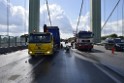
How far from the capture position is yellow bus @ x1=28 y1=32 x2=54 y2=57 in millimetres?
26484

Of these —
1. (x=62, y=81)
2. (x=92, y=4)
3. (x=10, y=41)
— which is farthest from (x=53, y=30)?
(x=62, y=81)

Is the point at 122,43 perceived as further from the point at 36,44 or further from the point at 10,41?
the point at 36,44

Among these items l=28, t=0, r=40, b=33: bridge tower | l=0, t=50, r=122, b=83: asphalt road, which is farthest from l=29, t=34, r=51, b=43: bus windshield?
l=28, t=0, r=40, b=33: bridge tower

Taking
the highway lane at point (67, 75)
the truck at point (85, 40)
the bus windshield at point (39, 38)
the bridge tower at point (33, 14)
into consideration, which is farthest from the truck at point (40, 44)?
the bridge tower at point (33, 14)

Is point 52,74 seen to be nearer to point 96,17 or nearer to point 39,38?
point 39,38

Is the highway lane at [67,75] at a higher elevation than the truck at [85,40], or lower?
lower

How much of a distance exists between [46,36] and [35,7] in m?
31.6

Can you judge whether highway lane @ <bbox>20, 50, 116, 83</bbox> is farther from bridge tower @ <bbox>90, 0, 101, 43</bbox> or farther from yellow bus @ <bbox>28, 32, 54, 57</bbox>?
bridge tower @ <bbox>90, 0, 101, 43</bbox>

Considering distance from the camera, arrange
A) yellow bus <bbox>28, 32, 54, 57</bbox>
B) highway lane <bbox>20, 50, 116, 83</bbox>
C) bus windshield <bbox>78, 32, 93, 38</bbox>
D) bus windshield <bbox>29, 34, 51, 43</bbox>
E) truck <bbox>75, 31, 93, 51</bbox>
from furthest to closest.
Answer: bus windshield <bbox>78, 32, 93, 38</bbox>
truck <bbox>75, 31, 93, 51</bbox>
bus windshield <bbox>29, 34, 51, 43</bbox>
yellow bus <bbox>28, 32, 54, 57</bbox>
highway lane <bbox>20, 50, 116, 83</bbox>

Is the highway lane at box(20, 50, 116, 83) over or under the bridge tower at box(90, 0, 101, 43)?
under

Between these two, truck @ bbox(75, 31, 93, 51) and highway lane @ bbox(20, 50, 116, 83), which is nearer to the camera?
highway lane @ bbox(20, 50, 116, 83)

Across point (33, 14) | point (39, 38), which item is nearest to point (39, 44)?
point (39, 38)

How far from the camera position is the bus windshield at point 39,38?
2686 centimetres

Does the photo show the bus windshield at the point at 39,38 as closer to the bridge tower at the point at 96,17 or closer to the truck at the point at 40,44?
the truck at the point at 40,44
